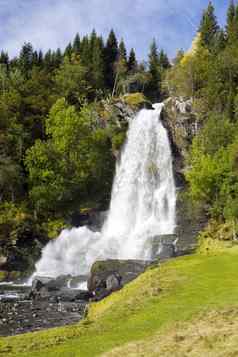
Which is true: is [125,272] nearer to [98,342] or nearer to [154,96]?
[98,342]

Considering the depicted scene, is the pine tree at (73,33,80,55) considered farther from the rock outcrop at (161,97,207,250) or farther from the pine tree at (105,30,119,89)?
the rock outcrop at (161,97,207,250)

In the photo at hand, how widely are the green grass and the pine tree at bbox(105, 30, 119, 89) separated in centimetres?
7247

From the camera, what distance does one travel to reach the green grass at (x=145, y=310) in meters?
12.0

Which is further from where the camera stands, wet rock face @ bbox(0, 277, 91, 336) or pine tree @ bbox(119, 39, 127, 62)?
pine tree @ bbox(119, 39, 127, 62)

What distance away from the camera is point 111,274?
29.6 meters

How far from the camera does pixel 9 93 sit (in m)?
66.3

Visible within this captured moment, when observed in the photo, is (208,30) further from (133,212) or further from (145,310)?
(145,310)

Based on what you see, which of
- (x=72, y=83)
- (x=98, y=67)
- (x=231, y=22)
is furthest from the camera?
(x=98, y=67)

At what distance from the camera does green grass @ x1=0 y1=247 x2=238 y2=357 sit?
11984 mm

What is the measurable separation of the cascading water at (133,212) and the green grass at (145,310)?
70.6 ft

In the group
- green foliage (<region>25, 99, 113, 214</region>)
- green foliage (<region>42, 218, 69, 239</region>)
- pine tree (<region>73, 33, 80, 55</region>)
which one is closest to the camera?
green foliage (<region>42, 218, 69, 239</region>)

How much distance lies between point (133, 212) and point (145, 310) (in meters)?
38.3

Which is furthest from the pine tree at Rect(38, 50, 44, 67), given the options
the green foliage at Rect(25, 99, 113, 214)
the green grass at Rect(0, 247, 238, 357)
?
the green grass at Rect(0, 247, 238, 357)

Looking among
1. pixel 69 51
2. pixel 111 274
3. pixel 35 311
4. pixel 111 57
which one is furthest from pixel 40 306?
pixel 69 51
